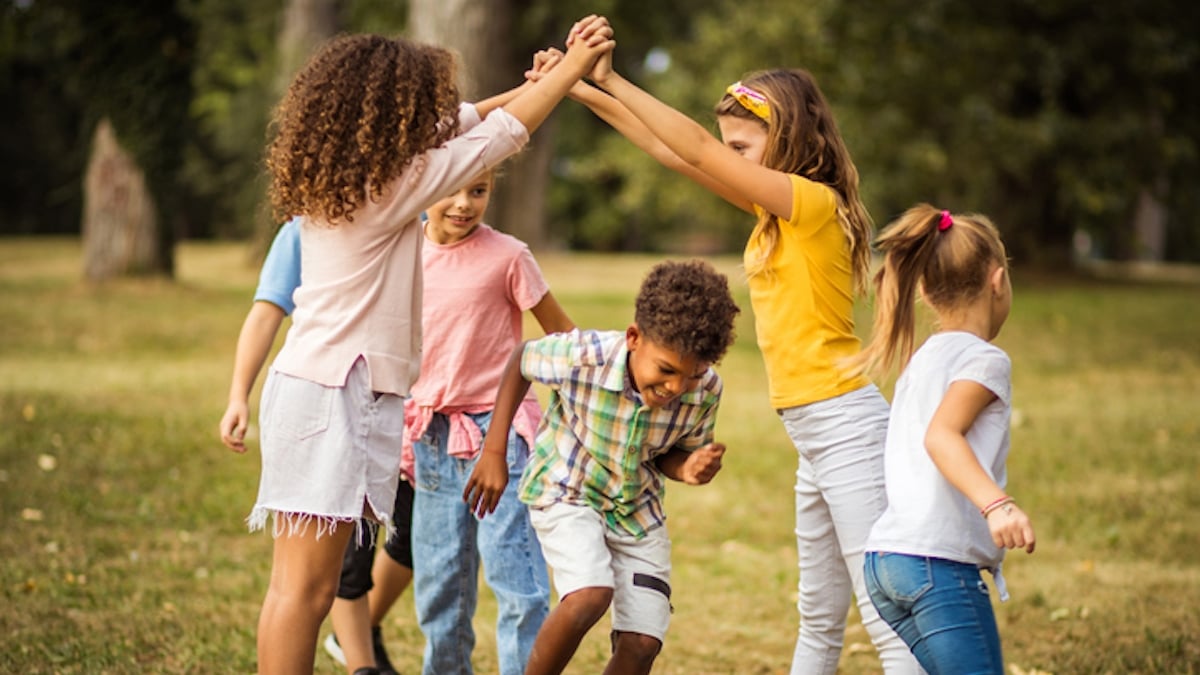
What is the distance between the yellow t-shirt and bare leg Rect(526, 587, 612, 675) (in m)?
0.73

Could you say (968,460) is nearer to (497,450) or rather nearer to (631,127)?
(497,450)

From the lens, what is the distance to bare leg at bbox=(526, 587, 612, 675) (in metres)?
3.34

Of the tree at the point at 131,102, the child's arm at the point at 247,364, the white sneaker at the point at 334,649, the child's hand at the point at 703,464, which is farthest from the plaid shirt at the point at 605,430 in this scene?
the tree at the point at 131,102

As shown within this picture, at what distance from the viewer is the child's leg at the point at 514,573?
3.83 meters

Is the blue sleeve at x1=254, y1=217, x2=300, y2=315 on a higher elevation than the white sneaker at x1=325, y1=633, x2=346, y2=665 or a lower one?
higher

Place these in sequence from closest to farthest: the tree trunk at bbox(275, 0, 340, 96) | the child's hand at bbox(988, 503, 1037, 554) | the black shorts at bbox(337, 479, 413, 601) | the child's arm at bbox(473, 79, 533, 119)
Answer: the child's hand at bbox(988, 503, 1037, 554) < the child's arm at bbox(473, 79, 533, 119) < the black shorts at bbox(337, 479, 413, 601) < the tree trunk at bbox(275, 0, 340, 96)

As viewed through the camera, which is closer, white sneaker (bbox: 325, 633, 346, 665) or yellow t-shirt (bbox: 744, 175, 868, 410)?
yellow t-shirt (bbox: 744, 175, 868, 410)

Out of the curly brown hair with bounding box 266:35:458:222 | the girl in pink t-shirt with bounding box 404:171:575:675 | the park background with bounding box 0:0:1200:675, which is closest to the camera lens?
the curly brown hair with bounding box 266:35:458:222

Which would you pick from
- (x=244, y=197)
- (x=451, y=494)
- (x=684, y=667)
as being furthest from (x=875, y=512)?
(x=244, y=197)

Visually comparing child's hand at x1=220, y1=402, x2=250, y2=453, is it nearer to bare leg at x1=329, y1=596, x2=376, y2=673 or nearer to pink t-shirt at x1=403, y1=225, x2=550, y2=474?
pink t-shirt at x1=403, y1=225, x2=550, y2=474

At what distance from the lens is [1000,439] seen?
3107mm

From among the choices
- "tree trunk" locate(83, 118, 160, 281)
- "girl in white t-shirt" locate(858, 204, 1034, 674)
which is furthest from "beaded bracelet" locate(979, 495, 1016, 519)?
"tree trunk" locate(83, 118, 160, 281)

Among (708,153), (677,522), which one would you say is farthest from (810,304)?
(677,522)

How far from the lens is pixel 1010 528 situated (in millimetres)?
2820
